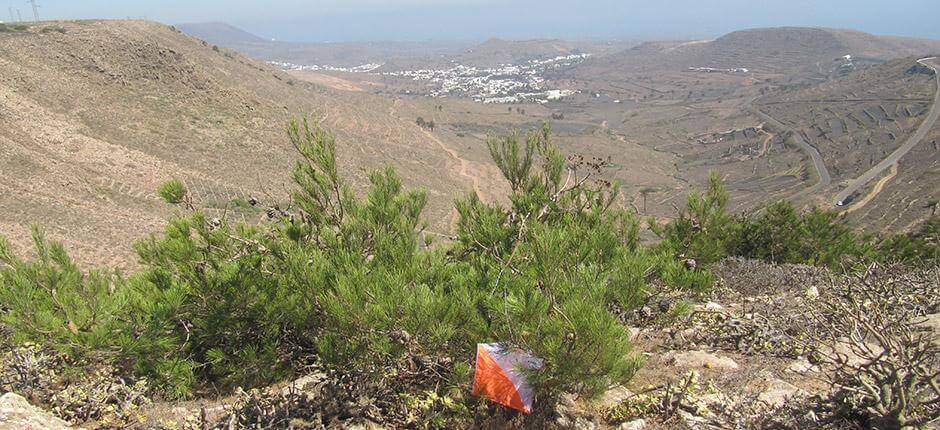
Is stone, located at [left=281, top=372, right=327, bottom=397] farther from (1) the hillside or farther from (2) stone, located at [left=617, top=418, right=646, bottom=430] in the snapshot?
(1) the hillside

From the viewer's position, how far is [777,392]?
4.27 metres

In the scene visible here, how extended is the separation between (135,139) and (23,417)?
34.0 metres

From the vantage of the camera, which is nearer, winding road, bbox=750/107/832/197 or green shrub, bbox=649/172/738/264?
green shrub, bbox=649/172/738/264

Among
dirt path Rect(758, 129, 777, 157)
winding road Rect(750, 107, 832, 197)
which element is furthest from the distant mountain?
dirt path Rect(758, 129, 777, 157)

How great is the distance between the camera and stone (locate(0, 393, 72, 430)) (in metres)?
3.53

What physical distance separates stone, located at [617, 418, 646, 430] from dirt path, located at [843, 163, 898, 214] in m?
42.4

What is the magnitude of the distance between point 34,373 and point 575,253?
14.8 feet

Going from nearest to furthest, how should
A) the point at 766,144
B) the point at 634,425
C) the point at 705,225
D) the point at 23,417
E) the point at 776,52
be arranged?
the point at 23,417 < the point at 634,425 < the point at 705,225 < the point at 766,144 < the point at 776,52

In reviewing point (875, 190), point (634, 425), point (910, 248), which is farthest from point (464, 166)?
point (634, 425)

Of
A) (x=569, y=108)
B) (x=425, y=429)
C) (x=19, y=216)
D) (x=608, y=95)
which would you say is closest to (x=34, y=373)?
(x=425, y=429)

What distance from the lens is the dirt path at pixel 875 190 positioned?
3934cm

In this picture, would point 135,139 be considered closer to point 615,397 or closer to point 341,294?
point 341,294

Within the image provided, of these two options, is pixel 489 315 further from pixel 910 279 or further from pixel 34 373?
pixel 910 279

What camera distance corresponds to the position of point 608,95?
441 ft
